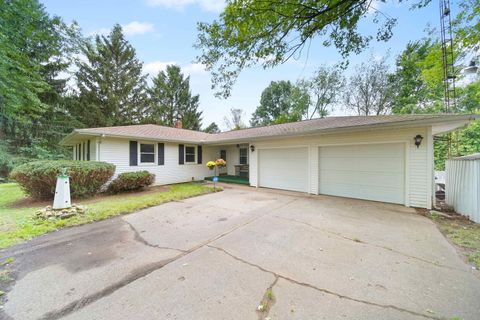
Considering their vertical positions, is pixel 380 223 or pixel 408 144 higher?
pixel 408 144

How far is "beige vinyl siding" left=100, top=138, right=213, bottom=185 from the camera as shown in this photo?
26.6 feet

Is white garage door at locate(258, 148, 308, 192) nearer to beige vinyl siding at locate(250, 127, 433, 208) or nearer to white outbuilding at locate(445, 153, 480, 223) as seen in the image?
beige vinyl siding at locate(250, 127, 433, 208)

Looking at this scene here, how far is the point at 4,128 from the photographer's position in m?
13.7

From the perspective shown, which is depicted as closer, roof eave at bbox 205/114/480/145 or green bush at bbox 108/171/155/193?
roof eave at bbox 205/114/480/145

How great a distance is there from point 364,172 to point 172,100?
2264 cm

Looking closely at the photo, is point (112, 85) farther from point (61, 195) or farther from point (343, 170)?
point (343, 170)

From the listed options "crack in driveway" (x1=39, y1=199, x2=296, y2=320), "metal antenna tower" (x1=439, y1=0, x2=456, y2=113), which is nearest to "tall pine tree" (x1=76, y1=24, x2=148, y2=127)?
"crack in driveway" (x1=39, y1=199, x2=296, y2=320)

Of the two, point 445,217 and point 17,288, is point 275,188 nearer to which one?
point 445,217

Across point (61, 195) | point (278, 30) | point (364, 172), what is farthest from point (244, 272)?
point (364, 172)

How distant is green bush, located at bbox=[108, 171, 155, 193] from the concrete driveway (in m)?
3.75

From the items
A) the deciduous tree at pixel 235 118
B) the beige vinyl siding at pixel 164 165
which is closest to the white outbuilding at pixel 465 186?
the beige vinyl siding at pixel 164 165

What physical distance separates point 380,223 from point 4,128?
2299 centimetres

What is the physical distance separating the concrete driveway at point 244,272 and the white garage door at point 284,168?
3589 millimetres

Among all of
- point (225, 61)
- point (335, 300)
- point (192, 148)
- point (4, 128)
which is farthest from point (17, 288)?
point (4, 128)
